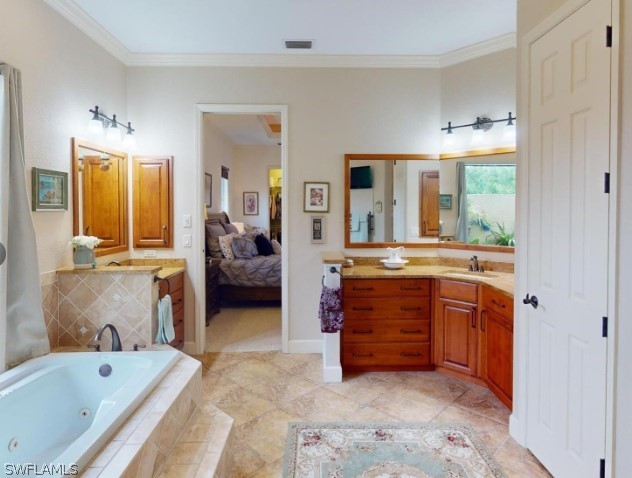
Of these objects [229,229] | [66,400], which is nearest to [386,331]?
[66,400]

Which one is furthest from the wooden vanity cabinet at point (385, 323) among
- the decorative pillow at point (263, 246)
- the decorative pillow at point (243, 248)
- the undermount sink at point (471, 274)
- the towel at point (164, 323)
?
the decorative pillow at point (263, 246)

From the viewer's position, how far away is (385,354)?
3223mm

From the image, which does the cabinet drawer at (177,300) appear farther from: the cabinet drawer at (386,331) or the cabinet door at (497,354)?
the cabinet door at (497,354)

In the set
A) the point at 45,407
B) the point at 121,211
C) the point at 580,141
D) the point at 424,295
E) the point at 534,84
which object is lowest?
the point at 45,407

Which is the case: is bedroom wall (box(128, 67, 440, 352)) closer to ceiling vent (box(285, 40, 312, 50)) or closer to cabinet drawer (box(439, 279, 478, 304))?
ceiling vent (box(285, 40, 312, 50))

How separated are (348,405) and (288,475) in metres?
0.83

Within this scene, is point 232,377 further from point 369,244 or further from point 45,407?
point 369,244

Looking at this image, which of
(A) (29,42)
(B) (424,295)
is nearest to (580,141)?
(B) (424,295)

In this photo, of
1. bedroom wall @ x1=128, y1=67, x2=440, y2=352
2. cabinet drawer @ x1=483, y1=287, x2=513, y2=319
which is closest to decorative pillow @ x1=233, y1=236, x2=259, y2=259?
bedroom wall @ x1=128, y1=67, x2=440, y2=352

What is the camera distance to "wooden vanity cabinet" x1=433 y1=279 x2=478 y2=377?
3.01m

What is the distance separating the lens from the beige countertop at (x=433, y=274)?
2926mm

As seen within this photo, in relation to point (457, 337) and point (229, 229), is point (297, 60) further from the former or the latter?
point (229, 229)

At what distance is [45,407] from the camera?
1.99 metres

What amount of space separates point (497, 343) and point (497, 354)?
85 millimetres
